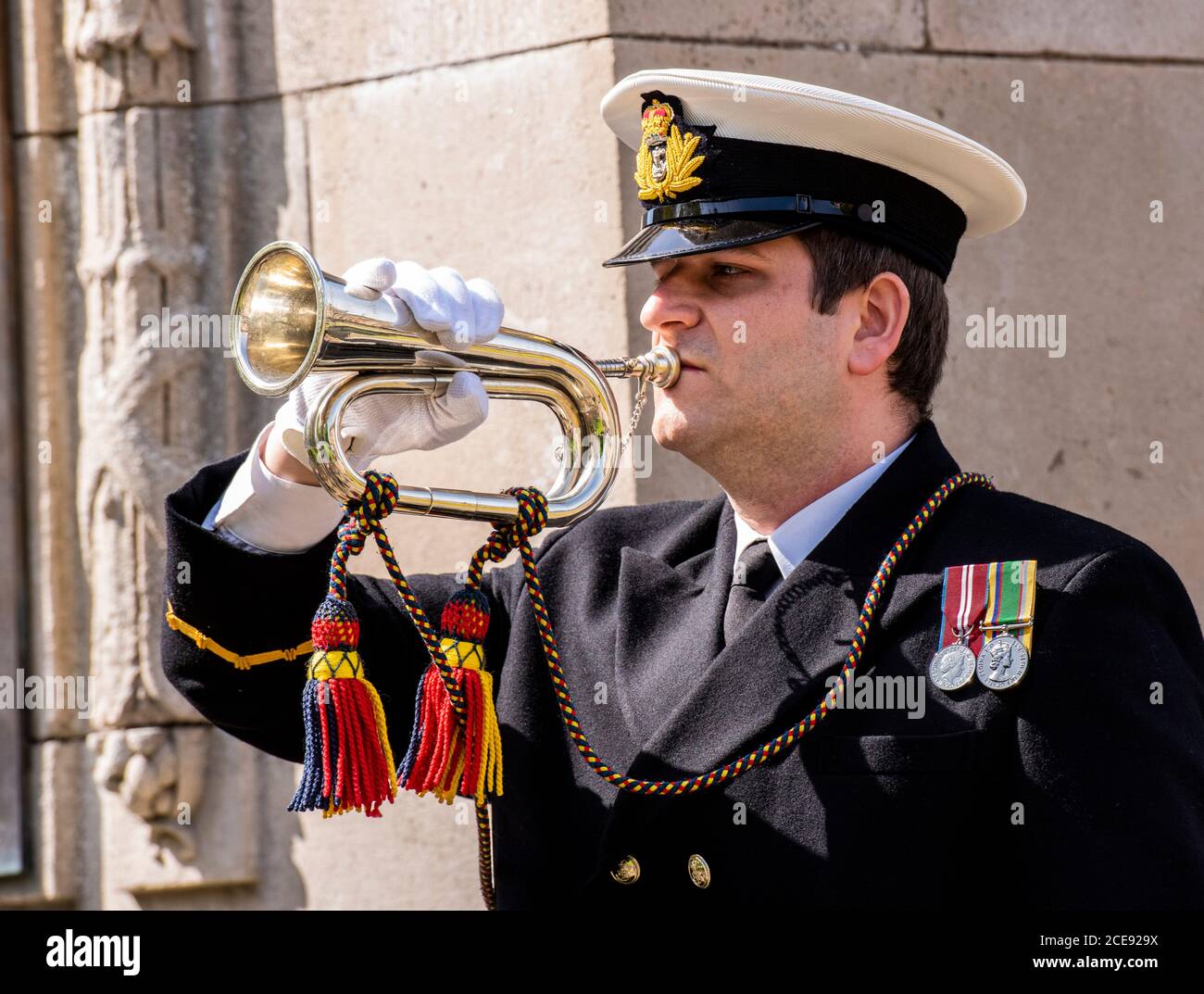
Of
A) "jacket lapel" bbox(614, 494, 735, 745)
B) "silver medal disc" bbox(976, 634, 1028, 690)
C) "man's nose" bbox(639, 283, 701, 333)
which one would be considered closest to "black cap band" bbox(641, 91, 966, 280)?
"man's nose" bbox(639, 283, 701, 333)

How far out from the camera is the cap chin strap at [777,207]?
2.83 m

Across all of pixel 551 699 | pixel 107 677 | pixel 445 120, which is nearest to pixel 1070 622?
pixel 551 699

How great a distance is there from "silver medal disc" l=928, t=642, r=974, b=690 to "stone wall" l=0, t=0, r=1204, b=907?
130 cm

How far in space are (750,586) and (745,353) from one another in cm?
37

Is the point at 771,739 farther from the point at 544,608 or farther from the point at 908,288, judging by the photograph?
the point at 908,288

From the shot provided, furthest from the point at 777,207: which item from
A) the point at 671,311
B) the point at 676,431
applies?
the point at 676,431

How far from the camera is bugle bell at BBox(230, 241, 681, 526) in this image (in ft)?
8.54

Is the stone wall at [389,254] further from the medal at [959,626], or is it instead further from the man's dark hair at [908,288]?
the medal at [959,626]

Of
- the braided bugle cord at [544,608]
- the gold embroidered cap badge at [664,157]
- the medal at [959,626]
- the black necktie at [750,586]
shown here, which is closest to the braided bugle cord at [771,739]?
the braided bugle cord at [544,608]

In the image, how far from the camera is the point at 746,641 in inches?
107

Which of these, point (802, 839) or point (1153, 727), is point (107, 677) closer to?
point (802, 839)

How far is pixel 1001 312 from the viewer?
4074 mm

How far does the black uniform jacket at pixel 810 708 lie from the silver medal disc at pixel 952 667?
0.02 m

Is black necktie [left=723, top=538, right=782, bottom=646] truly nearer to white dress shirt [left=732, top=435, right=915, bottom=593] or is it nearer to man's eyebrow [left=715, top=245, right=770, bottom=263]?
white dress shirt [left=732, top=435, right=915, bottom=593]
